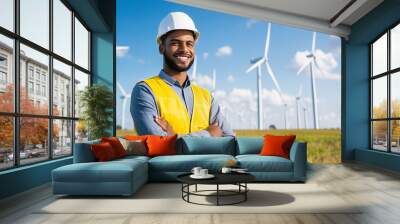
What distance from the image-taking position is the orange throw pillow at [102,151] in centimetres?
514

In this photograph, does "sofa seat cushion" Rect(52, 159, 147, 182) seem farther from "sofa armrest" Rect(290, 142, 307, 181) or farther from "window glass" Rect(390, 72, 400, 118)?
"window glass" Rect(390, 72, 400, 118)

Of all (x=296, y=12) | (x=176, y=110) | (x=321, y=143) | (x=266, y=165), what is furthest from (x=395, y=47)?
(x=176, y=110)

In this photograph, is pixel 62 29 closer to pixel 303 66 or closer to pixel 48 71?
pixel 48 71

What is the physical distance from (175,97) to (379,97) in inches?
175

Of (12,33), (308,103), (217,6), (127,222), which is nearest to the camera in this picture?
(127,222)

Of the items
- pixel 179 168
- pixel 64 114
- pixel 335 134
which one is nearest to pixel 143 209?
pixel 179 168

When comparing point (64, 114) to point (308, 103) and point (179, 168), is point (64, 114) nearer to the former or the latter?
point (179, 168)

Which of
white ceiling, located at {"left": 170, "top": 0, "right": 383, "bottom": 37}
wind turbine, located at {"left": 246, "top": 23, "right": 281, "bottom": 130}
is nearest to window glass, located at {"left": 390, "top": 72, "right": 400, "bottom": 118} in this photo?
white ceiling, located at {"left": 170, "top": 0, "right": 383, "bottom": 37}

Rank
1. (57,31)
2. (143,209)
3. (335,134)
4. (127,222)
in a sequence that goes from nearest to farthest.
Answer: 1. (127,222)
2. (143,209)
3. (57,31)
4. (335,134)

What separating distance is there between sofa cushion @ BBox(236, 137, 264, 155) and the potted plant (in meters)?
2.73

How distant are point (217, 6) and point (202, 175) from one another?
5.14m

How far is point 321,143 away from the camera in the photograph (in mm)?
9812

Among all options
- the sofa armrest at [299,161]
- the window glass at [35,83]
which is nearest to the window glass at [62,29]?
the window glass at [35,83]

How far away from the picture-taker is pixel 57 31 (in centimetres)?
630
